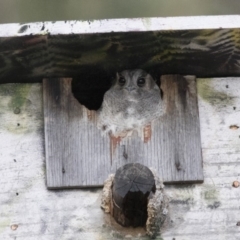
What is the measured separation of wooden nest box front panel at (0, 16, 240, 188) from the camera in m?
3.71

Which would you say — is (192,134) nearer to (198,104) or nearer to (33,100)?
(198,104)

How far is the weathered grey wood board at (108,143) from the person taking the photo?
149 inches

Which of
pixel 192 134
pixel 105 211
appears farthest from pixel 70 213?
pixel 192 134

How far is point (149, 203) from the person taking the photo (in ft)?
12.0

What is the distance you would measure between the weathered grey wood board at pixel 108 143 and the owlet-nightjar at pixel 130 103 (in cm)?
2

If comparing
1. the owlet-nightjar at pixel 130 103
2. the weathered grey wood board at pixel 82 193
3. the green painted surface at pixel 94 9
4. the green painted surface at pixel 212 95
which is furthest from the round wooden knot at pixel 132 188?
the green painted surface at pixel 94 9

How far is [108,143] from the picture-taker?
3.81m

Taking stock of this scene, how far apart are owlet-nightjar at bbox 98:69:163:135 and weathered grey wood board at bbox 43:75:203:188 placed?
0.02 meters

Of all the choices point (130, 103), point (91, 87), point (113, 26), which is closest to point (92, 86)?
point (91, 87)

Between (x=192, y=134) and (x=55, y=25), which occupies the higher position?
(x=55, y=25)

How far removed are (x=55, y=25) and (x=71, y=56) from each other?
0.31 feet

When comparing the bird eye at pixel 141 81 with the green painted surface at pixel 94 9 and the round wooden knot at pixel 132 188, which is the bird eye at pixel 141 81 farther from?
the green painted surface at pixel 94 9

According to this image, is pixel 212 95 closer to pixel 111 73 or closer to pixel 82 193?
pixel 111 73

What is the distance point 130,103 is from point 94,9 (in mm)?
772
